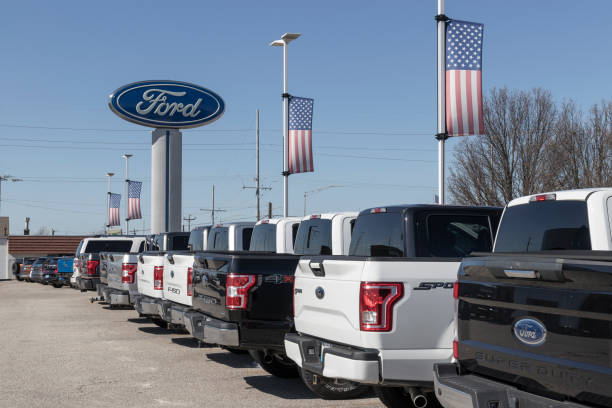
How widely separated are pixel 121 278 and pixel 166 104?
1883 centimetres

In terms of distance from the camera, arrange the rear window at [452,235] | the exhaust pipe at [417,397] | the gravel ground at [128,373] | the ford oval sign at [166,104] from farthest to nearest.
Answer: the ford oval sign at [166,104] → the gravel ground at [128,373] → the rear window at [452,235] → the exhaust pipe at [417,397]

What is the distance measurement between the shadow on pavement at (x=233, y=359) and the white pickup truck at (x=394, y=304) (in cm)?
382

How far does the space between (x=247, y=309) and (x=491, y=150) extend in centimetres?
3587

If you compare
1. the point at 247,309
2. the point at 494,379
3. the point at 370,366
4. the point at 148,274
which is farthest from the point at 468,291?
Answer: the point at 148,274

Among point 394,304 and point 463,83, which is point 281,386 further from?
point 463,83

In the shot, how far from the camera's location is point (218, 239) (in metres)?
13.7

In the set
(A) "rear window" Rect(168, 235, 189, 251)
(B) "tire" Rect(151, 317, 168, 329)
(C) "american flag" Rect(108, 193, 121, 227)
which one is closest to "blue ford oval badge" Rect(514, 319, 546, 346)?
(B) "tire" Rect(151, 317, 168, 329)

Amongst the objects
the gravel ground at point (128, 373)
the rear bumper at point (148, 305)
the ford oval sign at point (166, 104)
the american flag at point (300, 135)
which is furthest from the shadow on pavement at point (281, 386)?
the ford oval sign at point (166, 104)

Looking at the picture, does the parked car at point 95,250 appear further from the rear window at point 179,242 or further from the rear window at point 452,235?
the rear window at point 452,235

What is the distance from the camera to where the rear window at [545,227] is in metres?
5.70

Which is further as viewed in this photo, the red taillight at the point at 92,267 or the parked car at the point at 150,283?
the red taillight at the point at 92,267

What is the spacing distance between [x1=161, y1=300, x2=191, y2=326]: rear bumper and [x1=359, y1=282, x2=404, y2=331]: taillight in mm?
5002

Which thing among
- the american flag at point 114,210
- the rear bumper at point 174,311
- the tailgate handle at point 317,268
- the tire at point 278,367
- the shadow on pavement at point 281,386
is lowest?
the shadow on pavement at point 281,386

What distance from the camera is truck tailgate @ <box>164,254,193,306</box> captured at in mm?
11297
